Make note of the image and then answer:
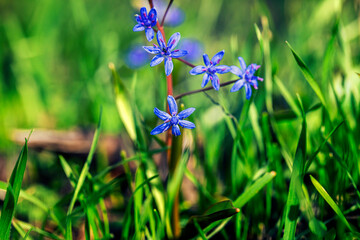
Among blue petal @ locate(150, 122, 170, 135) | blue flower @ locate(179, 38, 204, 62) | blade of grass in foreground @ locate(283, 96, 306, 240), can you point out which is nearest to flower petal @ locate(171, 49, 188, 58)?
blue petal @ locate(150, 122, 170, 135)

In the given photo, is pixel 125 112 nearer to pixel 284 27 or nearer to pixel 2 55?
pixel 2 55

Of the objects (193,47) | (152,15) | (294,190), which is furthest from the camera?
(193,47)

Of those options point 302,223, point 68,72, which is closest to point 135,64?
point 68,72

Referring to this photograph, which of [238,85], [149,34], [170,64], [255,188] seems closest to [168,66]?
[170,64]

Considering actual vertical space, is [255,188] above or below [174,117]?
below

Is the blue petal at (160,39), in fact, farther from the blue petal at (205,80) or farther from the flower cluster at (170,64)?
the blue petal at (205,80)

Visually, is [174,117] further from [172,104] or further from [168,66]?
[168,66]
